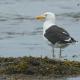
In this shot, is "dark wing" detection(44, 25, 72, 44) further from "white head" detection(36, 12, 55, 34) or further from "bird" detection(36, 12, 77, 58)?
"white head" detection(36, 12, 55, 34)

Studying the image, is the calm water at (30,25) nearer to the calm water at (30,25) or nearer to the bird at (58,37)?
the calm water at (30,25)

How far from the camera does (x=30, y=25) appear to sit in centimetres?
1867

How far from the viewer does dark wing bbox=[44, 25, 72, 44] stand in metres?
13.2

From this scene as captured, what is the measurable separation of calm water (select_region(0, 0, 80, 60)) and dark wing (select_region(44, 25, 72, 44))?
0.38 meters

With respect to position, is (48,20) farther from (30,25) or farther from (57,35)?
(30,25)

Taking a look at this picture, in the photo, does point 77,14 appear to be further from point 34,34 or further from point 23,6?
point 34,34

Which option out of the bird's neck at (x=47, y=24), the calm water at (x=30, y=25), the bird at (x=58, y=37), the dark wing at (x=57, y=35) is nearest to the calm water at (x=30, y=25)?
the calm water at (x=30, y=25)

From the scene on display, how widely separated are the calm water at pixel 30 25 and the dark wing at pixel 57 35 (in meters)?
0.38

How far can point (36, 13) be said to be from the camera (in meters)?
21.3

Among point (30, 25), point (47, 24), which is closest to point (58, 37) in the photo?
point (47, 24)

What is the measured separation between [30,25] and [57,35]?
530 centimetres

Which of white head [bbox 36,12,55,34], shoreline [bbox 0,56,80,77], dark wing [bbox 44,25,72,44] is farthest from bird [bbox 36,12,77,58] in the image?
shoreline [bbox 0,56,80,77]

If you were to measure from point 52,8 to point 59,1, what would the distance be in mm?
2439

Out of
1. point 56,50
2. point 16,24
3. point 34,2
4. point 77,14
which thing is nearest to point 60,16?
point 77,14
